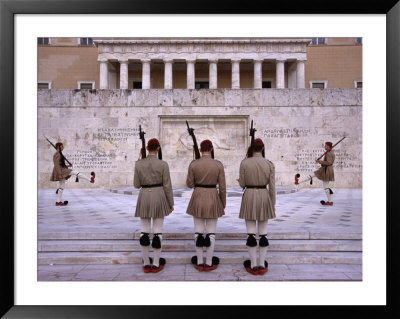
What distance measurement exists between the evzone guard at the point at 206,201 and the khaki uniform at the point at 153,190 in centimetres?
35

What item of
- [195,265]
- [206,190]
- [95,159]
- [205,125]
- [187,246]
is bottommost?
[195,265]

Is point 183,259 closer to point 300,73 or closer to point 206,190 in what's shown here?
point 206,190

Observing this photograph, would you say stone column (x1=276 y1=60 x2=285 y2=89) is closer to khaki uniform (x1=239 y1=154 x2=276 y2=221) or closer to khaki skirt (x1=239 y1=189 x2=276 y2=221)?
khaki uniform (x1=239 y1=154 x2=276 y2=221)

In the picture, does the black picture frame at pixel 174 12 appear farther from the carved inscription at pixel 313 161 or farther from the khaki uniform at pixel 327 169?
the carved inscription at pixel 313 161

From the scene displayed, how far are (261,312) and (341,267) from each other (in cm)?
187

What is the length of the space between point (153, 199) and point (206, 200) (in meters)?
0.75

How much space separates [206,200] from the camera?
14.6ft

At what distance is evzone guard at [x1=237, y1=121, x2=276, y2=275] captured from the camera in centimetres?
432

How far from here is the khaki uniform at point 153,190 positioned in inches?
174

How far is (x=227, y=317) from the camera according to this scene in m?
3.57

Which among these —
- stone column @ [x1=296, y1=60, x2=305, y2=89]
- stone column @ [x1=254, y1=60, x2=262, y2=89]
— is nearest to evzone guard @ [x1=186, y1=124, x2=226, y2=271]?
stone column @ [x1=254, y1=60, x2=262, y2=89]

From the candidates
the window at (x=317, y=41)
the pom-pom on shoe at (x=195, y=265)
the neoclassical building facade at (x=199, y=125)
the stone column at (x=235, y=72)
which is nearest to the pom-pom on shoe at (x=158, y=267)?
the pom-pom on shoe at (x=195, y=265)

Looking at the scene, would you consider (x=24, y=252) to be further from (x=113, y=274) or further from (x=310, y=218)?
(x=310, y=218)

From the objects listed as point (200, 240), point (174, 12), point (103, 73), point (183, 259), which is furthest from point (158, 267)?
point (103, 73)
